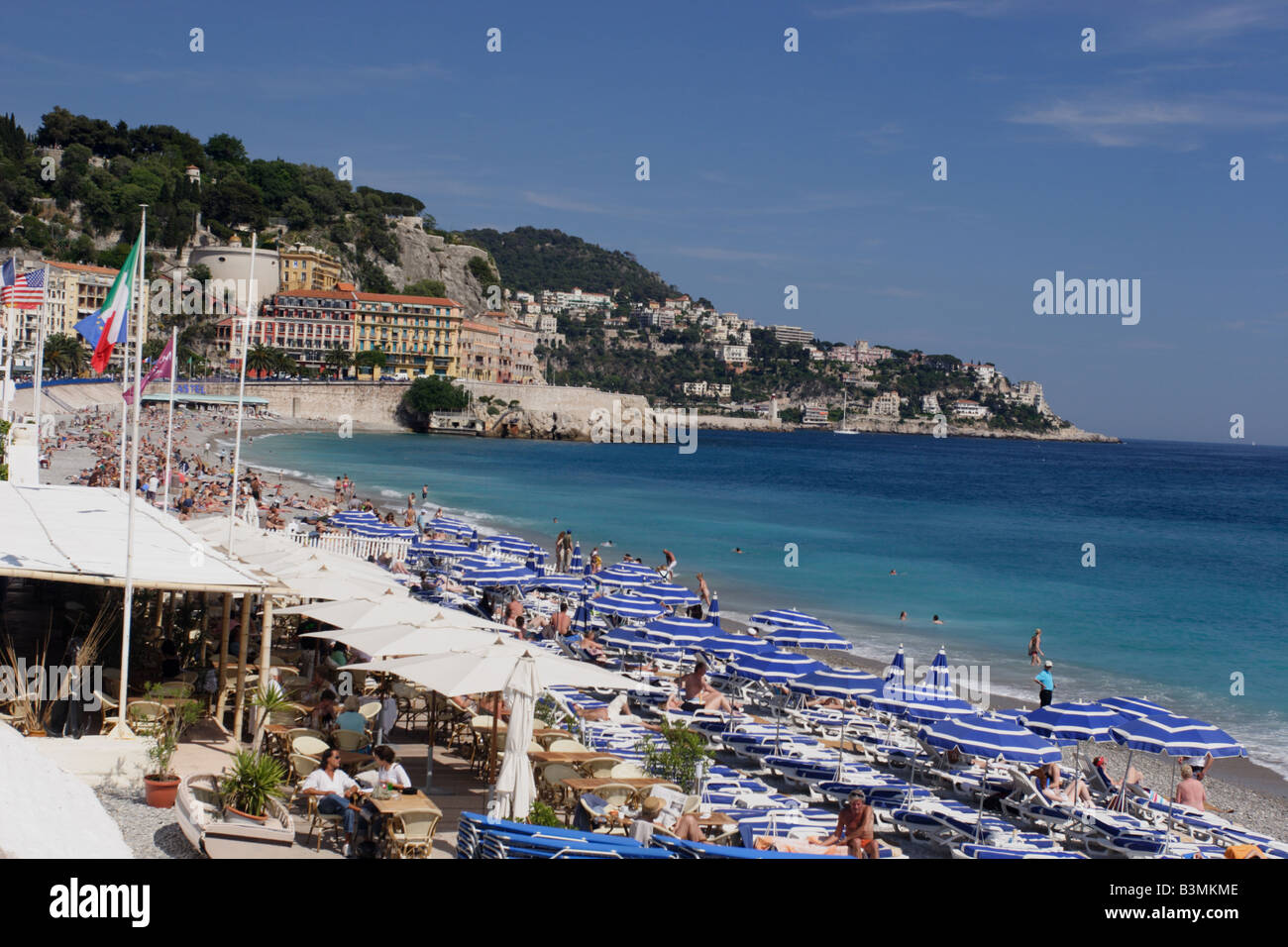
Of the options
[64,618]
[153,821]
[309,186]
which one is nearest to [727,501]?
[64,618]

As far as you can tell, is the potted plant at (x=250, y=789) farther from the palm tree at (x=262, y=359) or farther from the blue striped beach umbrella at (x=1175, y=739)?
the palm tree at (x=262, y=359)

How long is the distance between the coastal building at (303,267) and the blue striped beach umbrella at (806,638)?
120 m

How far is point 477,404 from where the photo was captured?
116 metres

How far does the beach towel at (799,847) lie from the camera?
7.49 m

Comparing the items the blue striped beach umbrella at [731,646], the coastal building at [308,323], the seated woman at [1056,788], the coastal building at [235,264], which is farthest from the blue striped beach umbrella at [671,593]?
the coastal building at [235,264]

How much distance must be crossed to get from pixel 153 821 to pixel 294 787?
136 centimetres

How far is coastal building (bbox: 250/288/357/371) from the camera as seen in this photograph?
4567 inches

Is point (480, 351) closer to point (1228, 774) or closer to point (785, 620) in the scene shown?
point (785, 620)

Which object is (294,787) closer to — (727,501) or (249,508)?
(249,508)

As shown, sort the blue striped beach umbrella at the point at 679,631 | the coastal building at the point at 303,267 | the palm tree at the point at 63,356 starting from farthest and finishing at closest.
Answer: the coastal building at the point at 303,267
the palm tree at the point at 63,356
the blue striped beach umbrella at the point at 679,631

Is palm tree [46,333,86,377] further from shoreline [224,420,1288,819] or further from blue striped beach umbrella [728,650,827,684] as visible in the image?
blue striped beach umbrella [728,650,827,684]

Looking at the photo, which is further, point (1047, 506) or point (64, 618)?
point (1047, 506)

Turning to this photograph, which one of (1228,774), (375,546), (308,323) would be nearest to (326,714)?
(1228,774)

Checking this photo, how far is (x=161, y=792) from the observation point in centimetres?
762
